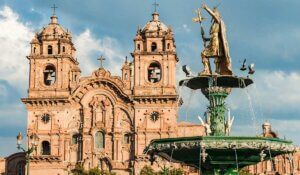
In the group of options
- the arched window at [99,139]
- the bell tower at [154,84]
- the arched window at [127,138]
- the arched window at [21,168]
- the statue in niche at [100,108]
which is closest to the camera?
the bell tower at [154,84]

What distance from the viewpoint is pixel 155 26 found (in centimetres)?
6669

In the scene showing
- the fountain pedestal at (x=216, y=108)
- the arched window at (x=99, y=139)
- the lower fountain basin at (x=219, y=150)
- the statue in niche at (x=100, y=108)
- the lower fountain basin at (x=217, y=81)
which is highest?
the statue in niche at (x=100, y=108)

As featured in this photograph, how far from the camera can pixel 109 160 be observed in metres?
65.1

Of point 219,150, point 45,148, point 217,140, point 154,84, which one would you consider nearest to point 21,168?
point 45,148

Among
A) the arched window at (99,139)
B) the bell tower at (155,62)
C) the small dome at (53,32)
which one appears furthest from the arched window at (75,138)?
the small dome at (53,32)

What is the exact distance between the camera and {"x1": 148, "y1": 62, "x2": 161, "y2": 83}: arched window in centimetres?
6594

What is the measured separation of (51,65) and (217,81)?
4601 cm

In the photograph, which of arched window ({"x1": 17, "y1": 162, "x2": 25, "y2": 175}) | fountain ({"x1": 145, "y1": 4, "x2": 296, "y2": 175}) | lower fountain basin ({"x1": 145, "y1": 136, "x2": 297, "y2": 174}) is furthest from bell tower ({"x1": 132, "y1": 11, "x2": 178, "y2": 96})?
lower fountain basin ({"x1": 145, "y1": 136, "x2": 297, "y2": 174})

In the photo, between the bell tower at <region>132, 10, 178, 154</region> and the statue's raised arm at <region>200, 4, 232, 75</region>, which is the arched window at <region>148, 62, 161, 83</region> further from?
the statue's raised arm at <region>200, 4, 232, 75</region>

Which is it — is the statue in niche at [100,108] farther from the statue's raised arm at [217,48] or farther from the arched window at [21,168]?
the statue's raised arm at [217,48]

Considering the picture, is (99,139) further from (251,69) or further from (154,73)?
(251,69)

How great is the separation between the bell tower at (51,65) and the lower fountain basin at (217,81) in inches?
1719

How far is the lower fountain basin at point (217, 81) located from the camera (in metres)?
23.0

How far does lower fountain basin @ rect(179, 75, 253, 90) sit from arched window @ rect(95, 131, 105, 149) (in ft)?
141
